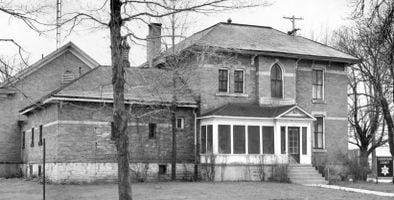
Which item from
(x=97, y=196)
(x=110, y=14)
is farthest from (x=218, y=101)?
(x=110, y=14)

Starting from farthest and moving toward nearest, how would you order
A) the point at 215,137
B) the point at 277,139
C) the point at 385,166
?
the point at 277,139
the point at 385,166
the point at 215,137

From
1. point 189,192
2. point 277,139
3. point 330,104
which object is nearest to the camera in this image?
point 189,192

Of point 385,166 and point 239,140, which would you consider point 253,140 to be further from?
point 385,166

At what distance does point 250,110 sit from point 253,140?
1655 millimetres

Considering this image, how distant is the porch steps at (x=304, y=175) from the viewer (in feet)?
108

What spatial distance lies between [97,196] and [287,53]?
15618 millimetres

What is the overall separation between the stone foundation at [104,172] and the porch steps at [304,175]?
5.48 metres

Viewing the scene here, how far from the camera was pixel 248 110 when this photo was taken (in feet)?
112

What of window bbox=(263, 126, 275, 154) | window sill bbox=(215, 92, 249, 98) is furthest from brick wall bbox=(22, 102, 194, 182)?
window bbox=(263, 126, 275, 154)

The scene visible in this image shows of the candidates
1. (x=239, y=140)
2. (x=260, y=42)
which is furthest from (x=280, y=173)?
(x=260, y=42)

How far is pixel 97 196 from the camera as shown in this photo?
80.0 ft

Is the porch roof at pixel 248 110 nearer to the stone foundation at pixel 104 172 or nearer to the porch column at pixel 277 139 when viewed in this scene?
the porch column at pixel 277 139

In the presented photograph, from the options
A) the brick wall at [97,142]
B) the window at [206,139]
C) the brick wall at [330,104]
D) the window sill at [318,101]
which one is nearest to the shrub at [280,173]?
the window at [206,139]

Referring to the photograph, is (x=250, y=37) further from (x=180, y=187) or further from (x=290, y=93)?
(x=180, y=187)
